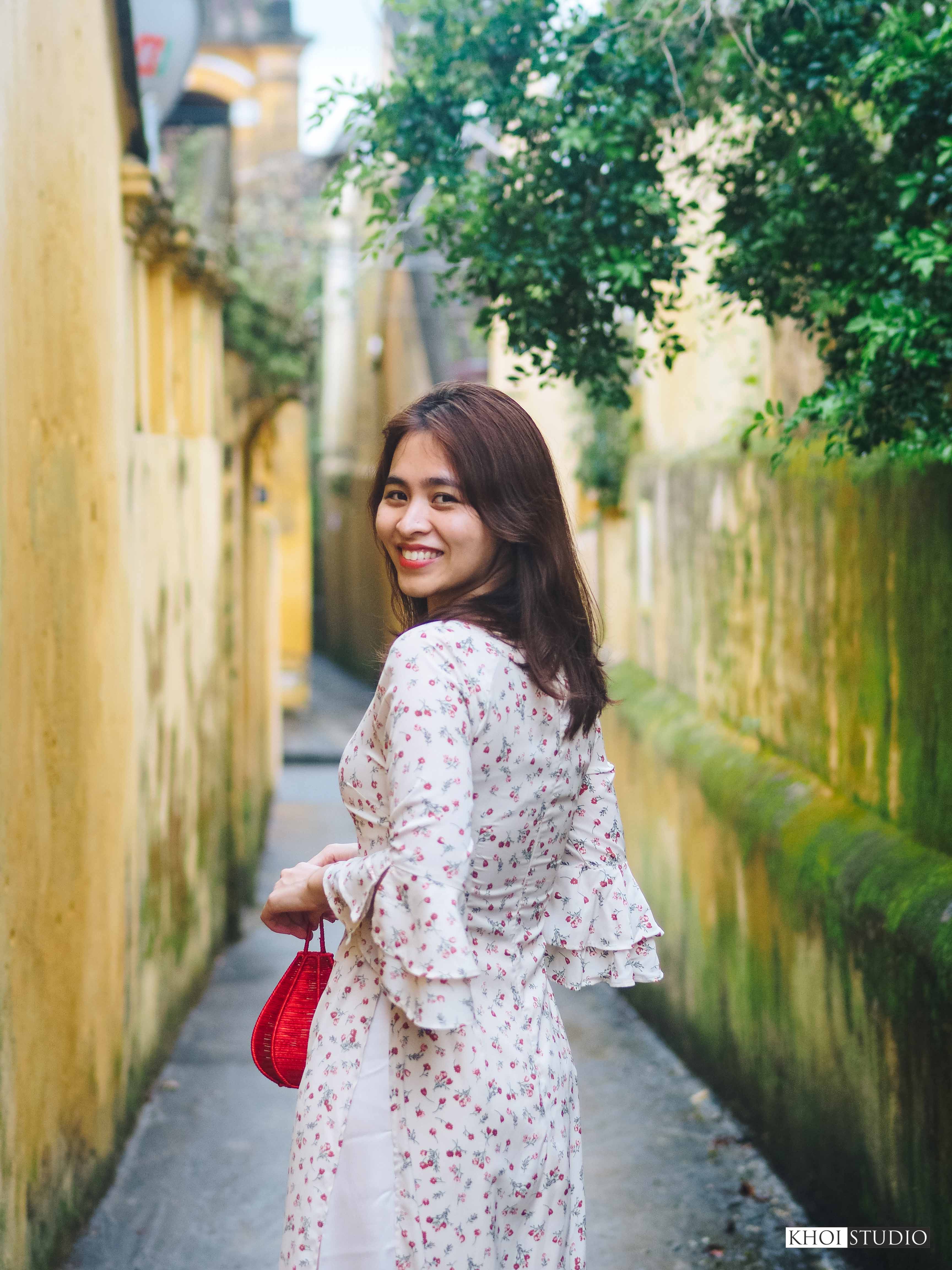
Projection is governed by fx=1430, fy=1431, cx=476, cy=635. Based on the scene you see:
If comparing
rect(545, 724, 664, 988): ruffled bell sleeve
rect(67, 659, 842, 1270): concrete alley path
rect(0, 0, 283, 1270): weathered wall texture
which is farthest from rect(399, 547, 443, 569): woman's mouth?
rect(67, 659, 842, 1270): concrete alley path

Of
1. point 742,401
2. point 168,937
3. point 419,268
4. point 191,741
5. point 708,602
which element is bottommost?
point 168,937

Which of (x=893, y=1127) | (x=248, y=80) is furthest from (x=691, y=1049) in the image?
(x=248, y=80)

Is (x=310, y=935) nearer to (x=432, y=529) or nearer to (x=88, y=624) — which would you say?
(x=432, y=529)

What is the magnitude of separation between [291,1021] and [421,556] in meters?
0.80

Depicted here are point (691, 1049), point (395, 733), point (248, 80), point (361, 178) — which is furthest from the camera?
point (248, 80)

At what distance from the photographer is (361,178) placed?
13.1 ft

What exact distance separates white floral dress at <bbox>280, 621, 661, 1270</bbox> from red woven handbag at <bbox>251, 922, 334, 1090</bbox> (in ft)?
0.34

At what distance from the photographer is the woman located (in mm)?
1982

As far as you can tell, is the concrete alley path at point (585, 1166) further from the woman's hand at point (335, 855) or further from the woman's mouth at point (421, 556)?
the woman's mouth at point (421, 556)

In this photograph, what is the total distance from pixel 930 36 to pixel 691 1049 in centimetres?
405

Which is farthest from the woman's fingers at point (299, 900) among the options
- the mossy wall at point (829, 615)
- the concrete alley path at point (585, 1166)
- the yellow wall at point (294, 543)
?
the yellow wall at point (294, 543)

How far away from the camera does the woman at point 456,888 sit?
1982 millimetres

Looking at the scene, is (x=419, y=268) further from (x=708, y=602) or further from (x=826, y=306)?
(x=826, y=306)

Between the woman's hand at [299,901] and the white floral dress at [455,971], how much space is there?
70 millimetres
